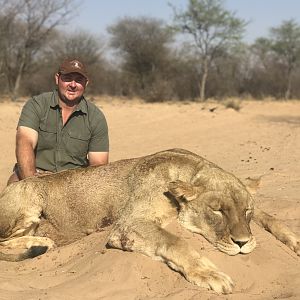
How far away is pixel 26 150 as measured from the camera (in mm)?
5922

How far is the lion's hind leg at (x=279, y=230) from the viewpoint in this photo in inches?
195

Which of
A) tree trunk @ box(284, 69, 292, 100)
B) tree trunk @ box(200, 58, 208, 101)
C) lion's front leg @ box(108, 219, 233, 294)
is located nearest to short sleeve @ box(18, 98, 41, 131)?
lion's front leg @ box(108, 219, 233, 294)

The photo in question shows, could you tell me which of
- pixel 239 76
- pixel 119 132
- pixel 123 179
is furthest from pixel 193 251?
pixel 239 76

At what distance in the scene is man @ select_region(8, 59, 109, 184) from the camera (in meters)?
6.16

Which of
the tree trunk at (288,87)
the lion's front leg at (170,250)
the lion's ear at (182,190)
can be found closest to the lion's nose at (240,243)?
the lion's front leg at (170,250)

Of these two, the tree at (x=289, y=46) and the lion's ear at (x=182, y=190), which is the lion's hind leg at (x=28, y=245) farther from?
the tree at (x=289, y=46)

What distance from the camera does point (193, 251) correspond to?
4121mm

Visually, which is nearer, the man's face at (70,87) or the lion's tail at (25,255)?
the lion's tail at (25,255)

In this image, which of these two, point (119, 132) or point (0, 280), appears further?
point (119, 132)

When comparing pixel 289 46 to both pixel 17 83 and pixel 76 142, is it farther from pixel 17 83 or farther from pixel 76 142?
pixel 76 142

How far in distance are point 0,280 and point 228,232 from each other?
179 cm

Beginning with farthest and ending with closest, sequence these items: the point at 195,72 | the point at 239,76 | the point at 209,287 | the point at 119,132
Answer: the point at 239,76, the point at 195,72, the point at 119,132, the point at 209,287

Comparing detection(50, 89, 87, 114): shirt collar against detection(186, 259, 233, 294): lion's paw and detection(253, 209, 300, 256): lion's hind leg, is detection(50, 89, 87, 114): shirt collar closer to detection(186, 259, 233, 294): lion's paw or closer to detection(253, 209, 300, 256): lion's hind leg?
detection(253, 209, 300, 256): lion's hind leg

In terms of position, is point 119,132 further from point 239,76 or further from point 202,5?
point 239,76
